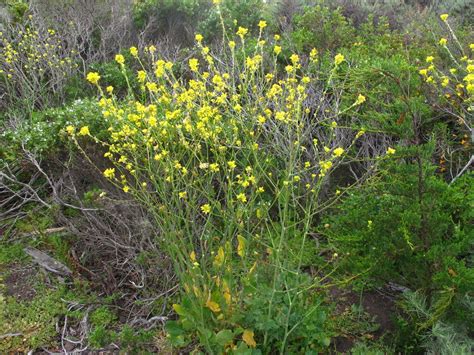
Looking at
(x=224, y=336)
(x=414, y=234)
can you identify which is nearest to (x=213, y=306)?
(x=224, y=336)

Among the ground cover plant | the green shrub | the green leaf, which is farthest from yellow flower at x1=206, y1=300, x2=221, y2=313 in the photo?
the green shrub

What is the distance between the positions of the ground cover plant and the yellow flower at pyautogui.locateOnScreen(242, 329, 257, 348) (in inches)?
0.6

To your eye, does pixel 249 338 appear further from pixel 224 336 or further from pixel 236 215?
pixel 236 215

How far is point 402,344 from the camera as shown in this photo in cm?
291

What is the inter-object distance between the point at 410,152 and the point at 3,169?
10.6 ft

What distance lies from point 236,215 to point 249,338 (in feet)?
1.97

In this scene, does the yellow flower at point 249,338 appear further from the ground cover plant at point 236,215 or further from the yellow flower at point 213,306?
the yellow flower at point 213,306

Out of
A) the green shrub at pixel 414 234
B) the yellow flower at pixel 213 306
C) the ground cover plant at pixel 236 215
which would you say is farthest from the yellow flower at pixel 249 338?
the green shrub at pixel 414 234

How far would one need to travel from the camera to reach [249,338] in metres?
2.64

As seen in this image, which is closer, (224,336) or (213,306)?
(224,336)

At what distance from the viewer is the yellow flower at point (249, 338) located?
2.64 metres

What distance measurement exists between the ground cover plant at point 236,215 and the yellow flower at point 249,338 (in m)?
0.01

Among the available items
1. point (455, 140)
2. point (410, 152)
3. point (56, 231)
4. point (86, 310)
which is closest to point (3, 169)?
point (56, 231)

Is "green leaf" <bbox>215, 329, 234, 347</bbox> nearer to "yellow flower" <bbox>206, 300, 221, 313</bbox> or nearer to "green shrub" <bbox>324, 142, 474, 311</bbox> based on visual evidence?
"yellow flower" <bbox>206, 300, 221, 313</bbox>
